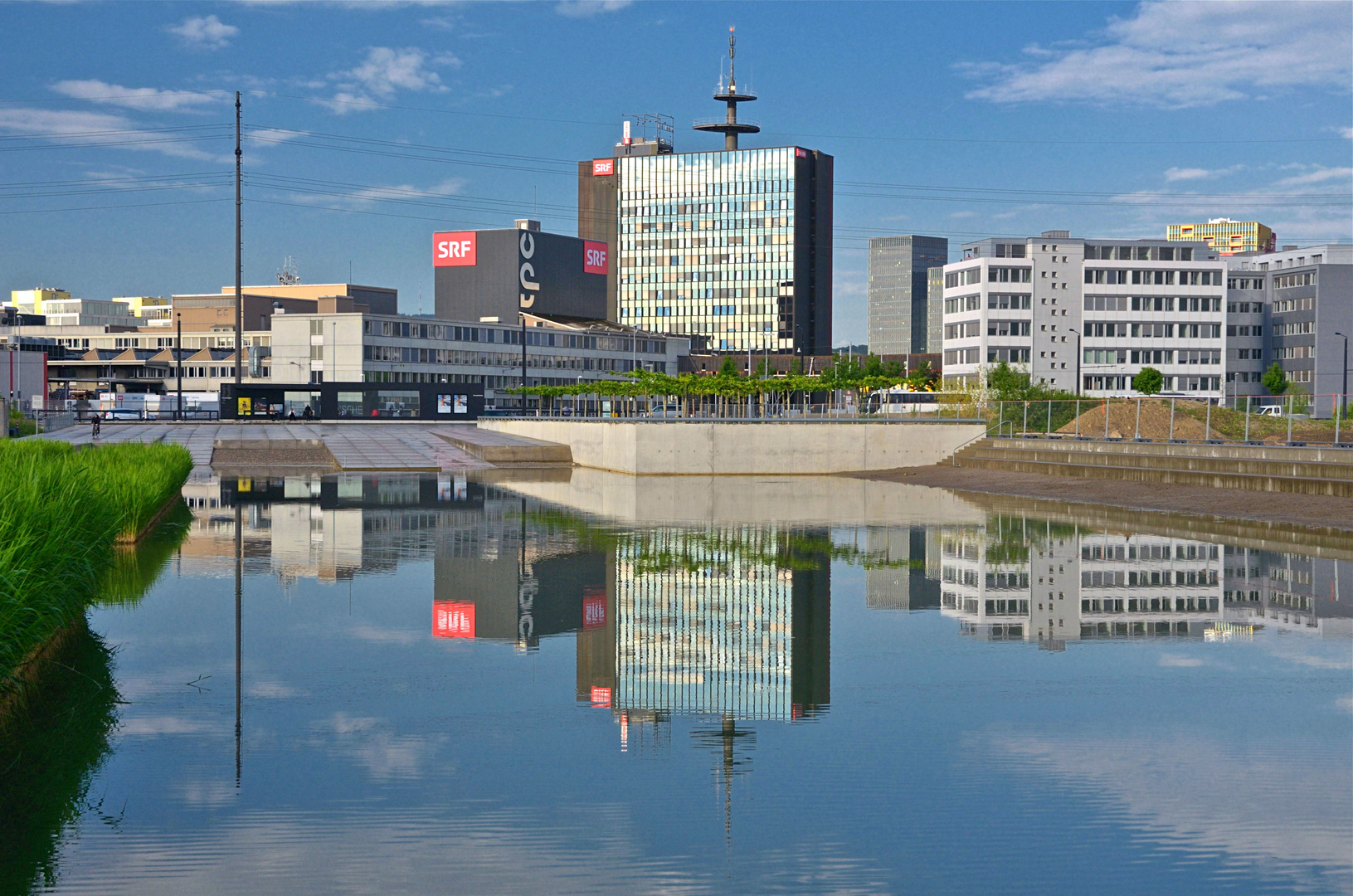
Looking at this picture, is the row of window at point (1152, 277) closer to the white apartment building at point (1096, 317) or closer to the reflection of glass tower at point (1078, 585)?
the white apartment building at point (1096, 317)

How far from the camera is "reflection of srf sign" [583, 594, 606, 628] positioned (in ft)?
54.1

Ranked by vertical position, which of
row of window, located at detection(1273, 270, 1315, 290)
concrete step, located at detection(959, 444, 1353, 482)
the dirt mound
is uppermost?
row of window, located at detection(1273, 270, 1315, 290)

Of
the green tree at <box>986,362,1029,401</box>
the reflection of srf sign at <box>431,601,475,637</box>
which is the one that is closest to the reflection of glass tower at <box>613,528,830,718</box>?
the reflection of srf sign at <box>431,601,475,637</box>

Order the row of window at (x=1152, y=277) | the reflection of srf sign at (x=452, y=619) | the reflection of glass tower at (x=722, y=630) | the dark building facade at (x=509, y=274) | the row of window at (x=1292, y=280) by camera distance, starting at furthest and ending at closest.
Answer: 1. the dark building facade at (x=509, y=274)
2. the row of window at (x=1292, y=280)
3. the row of window at (x=1152, y=277)
4. the reflection of srf sign at (x=452, y=619)
5. the reflection of glass tower at (x=722, y=630)

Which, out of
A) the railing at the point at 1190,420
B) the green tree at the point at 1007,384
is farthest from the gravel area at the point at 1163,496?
the green tree at the point at 1007,384

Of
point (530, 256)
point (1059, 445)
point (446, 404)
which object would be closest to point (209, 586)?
point (1059, 445)

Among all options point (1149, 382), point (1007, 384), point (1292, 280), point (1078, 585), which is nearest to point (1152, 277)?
point (1149, 382)

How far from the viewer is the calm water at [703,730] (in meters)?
8.07

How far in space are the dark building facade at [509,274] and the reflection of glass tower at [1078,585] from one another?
14706cm

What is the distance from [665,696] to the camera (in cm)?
1260

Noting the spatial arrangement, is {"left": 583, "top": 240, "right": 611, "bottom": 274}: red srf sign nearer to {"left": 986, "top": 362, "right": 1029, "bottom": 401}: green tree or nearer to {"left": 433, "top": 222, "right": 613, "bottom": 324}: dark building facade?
{"left": 433, "top": 222, "right": 613, "bottom": 324}: dark building facade

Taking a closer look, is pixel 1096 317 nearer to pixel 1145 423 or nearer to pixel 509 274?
pixel 509 274

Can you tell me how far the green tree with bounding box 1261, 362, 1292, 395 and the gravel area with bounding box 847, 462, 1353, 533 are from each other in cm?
9213

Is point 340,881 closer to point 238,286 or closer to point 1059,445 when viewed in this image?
point 1059,445
